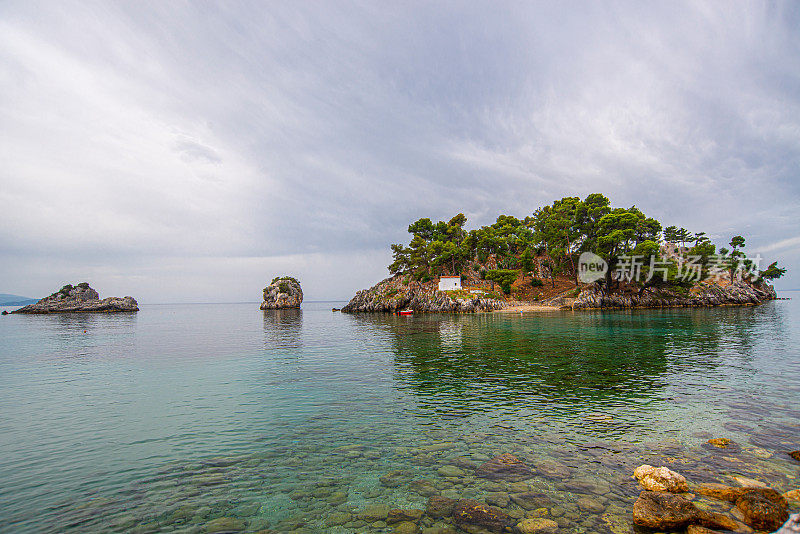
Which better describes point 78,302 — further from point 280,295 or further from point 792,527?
point 792,527

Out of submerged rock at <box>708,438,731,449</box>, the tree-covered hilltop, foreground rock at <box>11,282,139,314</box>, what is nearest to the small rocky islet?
submerged rock at <box>708,438,731,449</box>

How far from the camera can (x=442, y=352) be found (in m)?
36.0

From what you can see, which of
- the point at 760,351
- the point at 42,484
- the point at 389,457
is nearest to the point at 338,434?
the point at 389,457

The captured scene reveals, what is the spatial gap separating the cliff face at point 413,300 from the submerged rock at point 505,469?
312ft

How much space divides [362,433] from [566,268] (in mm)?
117477

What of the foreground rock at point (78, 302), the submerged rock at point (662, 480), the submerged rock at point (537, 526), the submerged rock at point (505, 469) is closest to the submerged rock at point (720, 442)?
the submerged rock at point (662, 480)

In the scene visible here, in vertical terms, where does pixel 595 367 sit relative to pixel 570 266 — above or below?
below

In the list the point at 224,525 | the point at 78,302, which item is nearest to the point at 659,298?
the point at 224,525

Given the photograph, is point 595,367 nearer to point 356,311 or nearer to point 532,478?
point 532,478

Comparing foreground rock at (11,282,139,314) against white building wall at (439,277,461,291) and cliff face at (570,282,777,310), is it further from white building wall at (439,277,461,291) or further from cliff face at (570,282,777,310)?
cliff face at (570,282,777,310)

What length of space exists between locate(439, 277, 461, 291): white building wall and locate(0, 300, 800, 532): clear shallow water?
8414cm

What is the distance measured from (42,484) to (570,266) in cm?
12472

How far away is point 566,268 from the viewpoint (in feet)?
383

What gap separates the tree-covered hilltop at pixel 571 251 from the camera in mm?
95500
